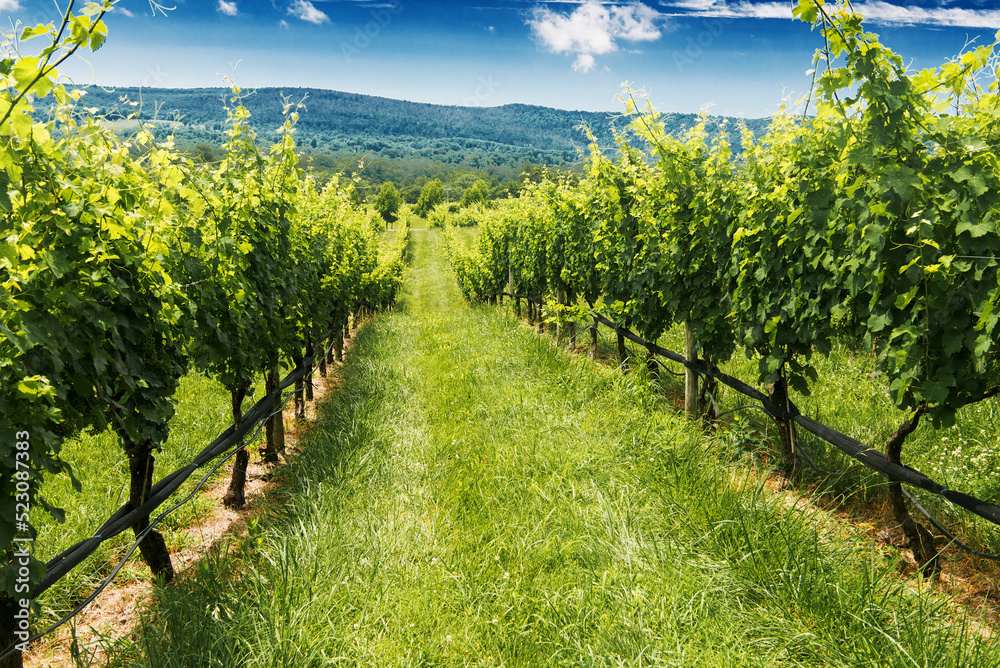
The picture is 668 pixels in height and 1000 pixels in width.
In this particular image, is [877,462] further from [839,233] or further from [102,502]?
[102,502]

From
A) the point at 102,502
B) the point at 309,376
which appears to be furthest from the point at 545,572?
the point at 309,376

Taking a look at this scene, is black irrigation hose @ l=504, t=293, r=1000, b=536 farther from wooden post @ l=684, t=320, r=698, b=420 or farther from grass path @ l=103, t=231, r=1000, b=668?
grass path @ l=103, t=231, r=1000, b=668

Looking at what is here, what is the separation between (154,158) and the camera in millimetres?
3258

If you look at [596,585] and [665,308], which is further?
[665,308]

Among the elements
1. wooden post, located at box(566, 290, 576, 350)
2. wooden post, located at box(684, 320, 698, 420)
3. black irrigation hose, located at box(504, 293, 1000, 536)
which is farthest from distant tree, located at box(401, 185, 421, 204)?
black irrigation hose, located at box(504, 293, 1000, 536)

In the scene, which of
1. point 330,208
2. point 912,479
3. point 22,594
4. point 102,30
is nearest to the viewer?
point 102,30

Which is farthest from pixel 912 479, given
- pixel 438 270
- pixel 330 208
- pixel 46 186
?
pixel 438 270

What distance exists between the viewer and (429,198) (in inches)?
3438

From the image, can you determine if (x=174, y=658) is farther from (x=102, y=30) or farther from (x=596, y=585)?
(x=102, y=30)

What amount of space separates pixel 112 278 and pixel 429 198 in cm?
8851

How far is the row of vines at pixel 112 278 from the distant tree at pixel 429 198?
81643 millimetres

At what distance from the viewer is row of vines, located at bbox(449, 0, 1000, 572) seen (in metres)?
2.55

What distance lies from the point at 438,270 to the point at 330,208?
20389 mm

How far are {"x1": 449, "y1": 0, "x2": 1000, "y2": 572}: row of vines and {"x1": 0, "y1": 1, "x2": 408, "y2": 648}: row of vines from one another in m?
3.43
